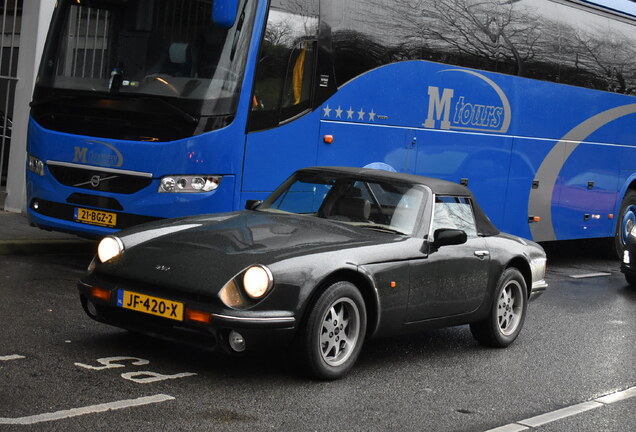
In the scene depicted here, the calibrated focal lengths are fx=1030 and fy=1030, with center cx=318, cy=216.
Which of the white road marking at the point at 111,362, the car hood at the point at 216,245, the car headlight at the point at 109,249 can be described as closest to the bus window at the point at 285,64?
the car hood at the point at 216,245

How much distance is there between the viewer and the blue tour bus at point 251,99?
32.7ft

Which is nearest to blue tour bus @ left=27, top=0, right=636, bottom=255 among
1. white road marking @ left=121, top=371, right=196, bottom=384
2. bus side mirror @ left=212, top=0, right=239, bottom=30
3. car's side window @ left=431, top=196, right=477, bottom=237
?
bus side mirror @ left=212, top=0, right=239, bottom=30

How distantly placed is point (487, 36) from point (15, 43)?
24.1 ft

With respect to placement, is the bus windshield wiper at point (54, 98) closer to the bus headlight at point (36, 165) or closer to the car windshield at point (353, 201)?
the bus headlight at point (36, 165)

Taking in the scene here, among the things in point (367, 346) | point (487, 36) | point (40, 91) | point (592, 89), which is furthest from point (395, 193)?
point (592, 89)

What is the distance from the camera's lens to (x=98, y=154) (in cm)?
1023

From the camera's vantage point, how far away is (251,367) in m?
6.75

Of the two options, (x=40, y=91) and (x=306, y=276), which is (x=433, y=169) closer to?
(x=40, y=91)

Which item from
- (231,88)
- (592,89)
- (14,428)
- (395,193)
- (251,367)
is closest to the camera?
(14,428)

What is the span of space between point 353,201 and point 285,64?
3.21m

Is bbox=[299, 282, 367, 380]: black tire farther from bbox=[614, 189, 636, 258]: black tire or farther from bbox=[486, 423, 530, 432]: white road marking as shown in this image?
bbox=[614, 189, 636, 258]: black tire

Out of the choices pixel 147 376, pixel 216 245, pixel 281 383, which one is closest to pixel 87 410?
pixel 147 376

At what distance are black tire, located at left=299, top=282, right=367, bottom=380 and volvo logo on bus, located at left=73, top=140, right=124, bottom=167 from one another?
4251mm

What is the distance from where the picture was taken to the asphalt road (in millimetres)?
5449
